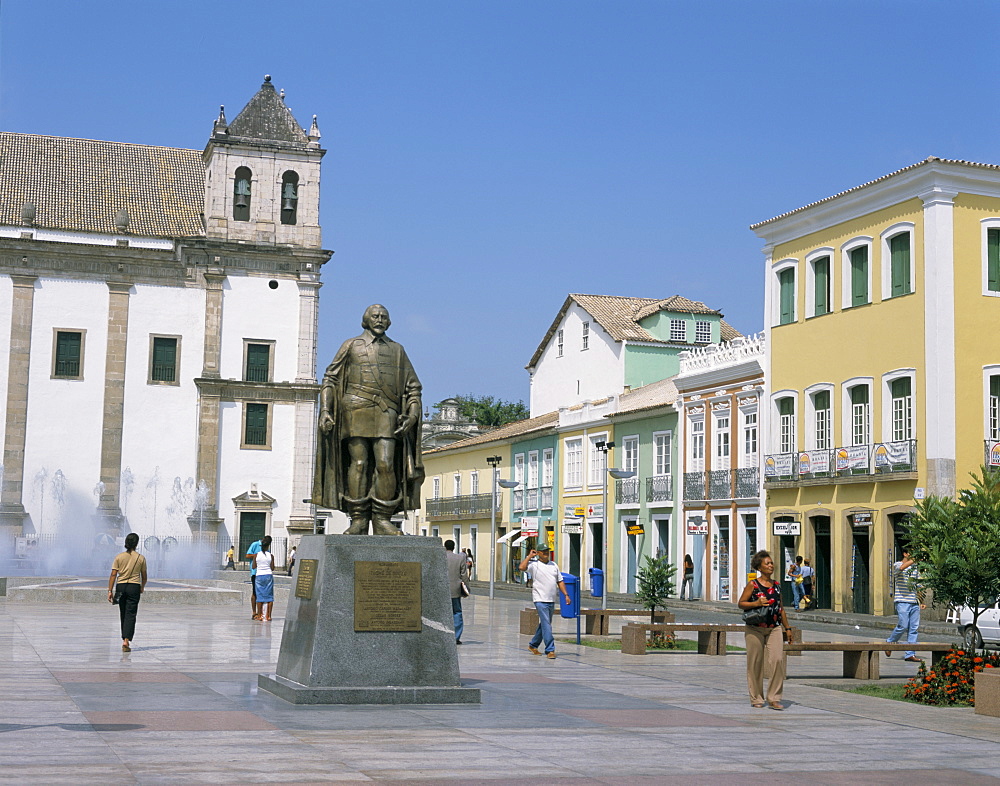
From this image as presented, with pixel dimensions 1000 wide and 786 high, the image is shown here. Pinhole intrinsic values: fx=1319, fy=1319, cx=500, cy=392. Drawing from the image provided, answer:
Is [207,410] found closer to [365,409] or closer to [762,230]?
[762,230]

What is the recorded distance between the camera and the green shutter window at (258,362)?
53388 millimetres

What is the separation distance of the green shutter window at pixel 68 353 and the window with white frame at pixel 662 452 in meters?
23.2

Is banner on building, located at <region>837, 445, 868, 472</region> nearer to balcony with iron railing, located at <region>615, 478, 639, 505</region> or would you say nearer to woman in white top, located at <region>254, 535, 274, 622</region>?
balcony with iron railing, located at <region>615, 478, 639, 505</region>

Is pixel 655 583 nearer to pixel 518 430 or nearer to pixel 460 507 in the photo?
pixel 518 430

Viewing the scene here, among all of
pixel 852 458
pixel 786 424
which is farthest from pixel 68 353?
pixel 852 458

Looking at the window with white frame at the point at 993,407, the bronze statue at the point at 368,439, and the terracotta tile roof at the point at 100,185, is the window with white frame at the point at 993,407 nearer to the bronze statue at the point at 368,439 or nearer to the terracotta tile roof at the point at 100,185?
the bronze statue at the point at 368,439

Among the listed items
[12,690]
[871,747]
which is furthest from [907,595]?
[12,690]

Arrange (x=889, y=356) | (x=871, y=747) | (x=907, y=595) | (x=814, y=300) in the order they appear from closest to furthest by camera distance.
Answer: (x=871, y=747) → (x=907, y=595) → (x=889, y=356) → (x=814, y=300)

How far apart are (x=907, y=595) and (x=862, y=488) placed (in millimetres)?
15910

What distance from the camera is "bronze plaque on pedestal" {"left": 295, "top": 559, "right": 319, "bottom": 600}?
11.5 metres

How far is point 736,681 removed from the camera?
15.1m

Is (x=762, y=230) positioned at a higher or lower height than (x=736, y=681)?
higher

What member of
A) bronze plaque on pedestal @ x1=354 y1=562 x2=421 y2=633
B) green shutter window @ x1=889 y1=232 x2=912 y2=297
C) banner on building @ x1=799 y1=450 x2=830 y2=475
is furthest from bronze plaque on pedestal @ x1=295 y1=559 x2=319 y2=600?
banner on building @ x1=799 y1=450 x2=830 y2=475

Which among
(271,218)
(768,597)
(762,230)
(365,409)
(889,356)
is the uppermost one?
(271,218)
